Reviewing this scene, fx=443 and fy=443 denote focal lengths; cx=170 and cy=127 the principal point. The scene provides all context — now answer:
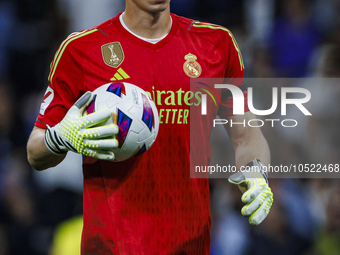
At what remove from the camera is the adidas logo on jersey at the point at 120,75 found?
8.52 feet

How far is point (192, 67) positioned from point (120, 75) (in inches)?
17.7

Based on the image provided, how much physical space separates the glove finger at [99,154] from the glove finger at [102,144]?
0.13 ft

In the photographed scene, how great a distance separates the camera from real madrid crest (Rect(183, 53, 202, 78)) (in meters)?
2.71

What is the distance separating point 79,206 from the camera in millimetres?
5027

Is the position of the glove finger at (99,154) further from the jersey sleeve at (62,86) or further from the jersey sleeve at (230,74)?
the jersey sleeve at (230,74)

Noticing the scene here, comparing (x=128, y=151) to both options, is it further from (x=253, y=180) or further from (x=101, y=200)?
(x=253, y=180)

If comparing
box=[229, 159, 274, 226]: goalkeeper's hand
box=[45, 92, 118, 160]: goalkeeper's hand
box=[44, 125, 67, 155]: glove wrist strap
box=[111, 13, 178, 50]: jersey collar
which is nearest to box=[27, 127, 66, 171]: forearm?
box=[44, 125, 67, 155]: glove wrist strap

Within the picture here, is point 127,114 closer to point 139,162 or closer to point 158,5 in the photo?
point 139,162

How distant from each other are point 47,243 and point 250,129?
10.1 ft

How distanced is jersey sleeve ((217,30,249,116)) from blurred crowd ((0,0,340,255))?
82.4 inches

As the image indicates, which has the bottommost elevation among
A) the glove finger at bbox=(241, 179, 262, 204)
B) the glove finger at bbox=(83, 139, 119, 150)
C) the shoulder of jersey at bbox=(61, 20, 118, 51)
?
the glove finger at bbox=(241, 179, 262, 204)

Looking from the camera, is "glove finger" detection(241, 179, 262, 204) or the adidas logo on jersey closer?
"glove finger" detection(241, 179, 262, 204)

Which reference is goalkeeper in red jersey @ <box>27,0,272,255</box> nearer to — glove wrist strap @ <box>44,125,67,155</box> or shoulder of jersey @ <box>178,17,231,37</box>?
glove wrist strap @ <box>44,125,67,155</box>

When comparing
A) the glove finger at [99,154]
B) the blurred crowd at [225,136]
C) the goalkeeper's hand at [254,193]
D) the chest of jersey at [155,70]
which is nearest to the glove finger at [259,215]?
the goalkeeper's hand at [254,193]
